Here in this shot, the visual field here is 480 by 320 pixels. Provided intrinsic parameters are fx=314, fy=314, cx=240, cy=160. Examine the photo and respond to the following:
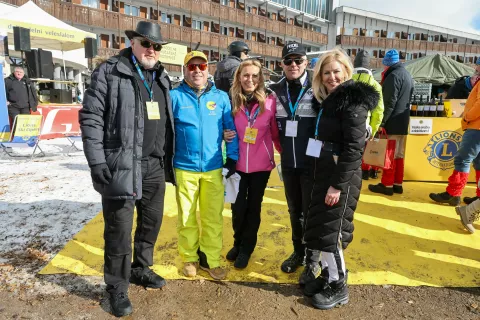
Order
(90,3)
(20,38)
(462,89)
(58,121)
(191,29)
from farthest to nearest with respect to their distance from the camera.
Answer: (191,29) → (90,3) → (20,38) → (58,121) → (462,89)

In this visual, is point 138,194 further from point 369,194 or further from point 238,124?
point 369,194

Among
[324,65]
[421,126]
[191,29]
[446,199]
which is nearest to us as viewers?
[324,65]

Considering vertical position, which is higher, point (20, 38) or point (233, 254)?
point (20, 38)

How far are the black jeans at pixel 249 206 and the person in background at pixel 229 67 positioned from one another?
1.75m

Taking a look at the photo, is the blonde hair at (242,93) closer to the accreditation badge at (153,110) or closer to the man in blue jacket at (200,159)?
the man in blue jacket at (200,159)

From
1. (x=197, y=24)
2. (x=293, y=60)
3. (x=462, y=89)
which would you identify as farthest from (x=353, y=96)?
(x=197, y=24)

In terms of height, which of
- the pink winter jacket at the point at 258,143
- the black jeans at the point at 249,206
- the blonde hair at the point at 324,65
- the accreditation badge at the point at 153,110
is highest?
the blonde hair at the point at 324,65

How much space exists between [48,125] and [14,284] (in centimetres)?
630

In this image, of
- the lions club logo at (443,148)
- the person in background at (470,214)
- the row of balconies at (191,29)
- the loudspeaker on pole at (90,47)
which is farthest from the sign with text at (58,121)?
the row of balconies at (191,29)

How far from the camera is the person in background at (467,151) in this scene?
3.75m

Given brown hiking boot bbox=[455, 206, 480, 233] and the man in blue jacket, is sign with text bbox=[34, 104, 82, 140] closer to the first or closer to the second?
the man in blue jacket

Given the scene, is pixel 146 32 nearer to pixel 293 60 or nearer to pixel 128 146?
pixel 128 146

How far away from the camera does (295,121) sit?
2.59 meters

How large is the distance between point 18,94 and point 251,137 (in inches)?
326
